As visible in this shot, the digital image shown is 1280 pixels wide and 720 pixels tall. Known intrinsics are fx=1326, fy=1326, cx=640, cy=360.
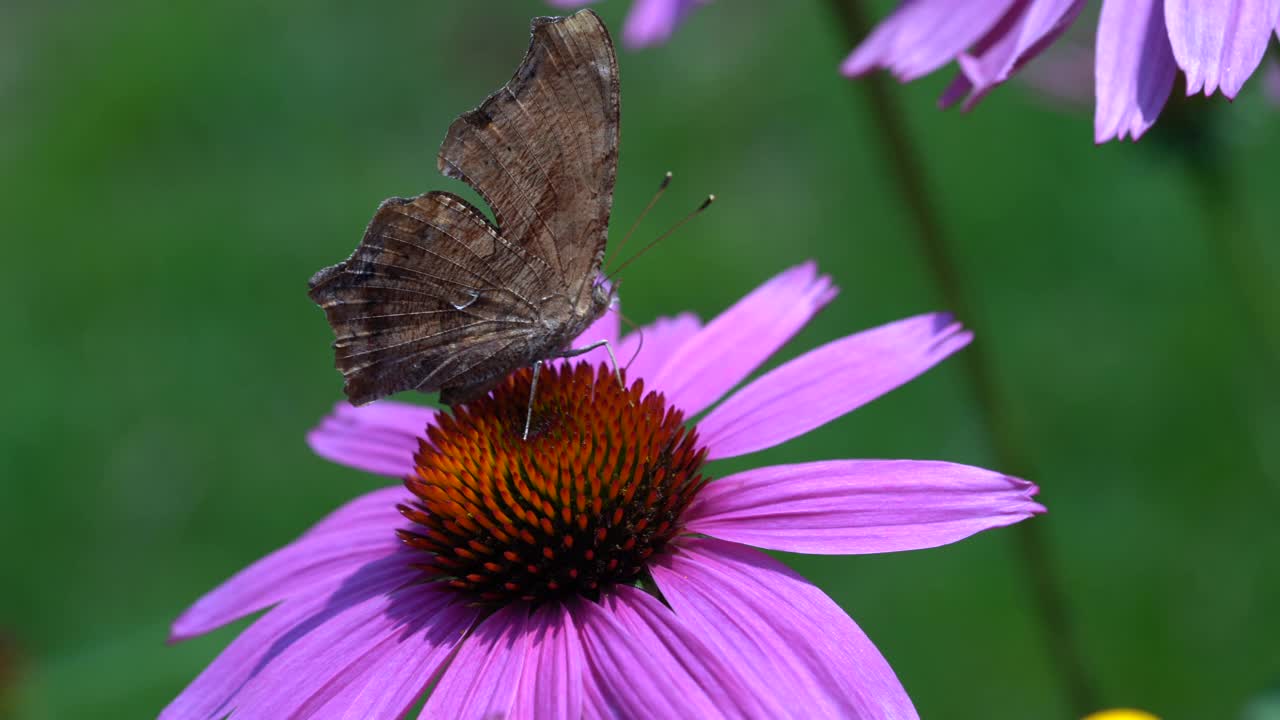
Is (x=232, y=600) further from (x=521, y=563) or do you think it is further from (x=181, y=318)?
(x=181, y=318)

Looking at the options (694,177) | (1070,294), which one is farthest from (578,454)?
(694,177)

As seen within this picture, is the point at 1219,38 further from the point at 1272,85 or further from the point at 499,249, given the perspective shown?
the point at 1272,85

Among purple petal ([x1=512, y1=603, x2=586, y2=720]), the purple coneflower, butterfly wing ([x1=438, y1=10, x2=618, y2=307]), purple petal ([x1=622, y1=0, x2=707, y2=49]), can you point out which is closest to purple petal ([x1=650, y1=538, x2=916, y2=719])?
the purple coneflower

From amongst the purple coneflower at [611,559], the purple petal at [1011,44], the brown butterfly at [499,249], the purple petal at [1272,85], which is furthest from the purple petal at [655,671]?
the purple petal at [1272,85]

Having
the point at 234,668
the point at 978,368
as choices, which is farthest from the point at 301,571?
the point at 978,368

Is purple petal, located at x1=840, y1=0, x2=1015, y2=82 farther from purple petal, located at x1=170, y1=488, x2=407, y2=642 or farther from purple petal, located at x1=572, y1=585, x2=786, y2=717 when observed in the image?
purple petal, located at x1=170, y1=488, x2=407, y2=642

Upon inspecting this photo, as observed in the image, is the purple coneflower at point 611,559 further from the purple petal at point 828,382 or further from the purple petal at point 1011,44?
the purple petal at point 1011,44
